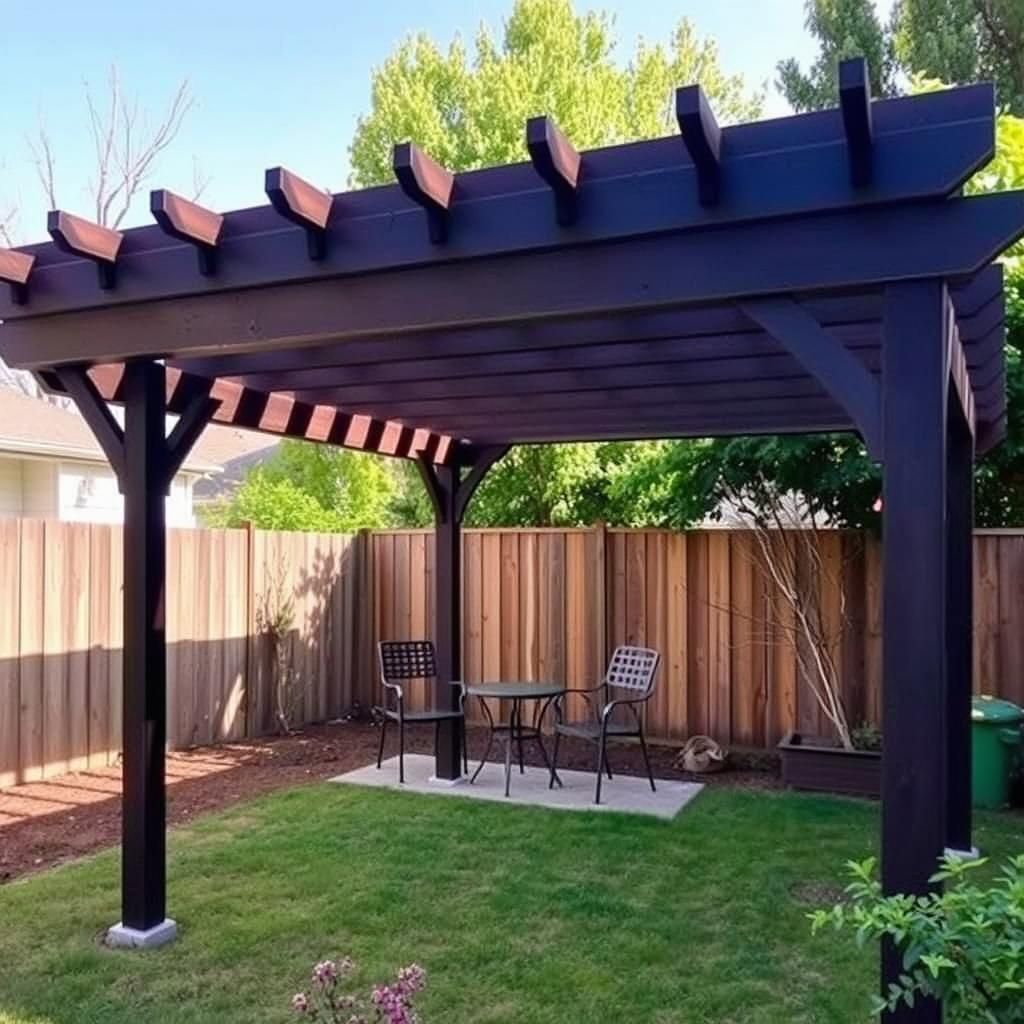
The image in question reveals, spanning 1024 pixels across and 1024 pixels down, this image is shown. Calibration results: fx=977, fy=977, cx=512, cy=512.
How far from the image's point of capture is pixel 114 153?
15.3 metres

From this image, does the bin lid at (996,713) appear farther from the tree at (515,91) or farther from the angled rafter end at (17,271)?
the tree at (515,91)

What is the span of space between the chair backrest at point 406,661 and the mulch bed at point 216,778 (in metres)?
0.64

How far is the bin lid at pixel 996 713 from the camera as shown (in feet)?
17.7

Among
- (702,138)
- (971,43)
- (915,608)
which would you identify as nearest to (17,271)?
(702,138)

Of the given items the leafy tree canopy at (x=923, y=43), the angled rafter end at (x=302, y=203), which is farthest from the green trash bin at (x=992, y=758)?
the leafy tree canopy at (x=923, y=43)

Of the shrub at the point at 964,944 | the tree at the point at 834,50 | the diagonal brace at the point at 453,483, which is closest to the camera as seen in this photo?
the shrub at the point at 964,944

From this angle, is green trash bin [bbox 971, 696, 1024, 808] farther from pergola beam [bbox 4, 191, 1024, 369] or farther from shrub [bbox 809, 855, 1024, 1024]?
shrub [bbox 809, 855, 1024, 1024]

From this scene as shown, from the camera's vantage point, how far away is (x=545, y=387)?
4457 mm

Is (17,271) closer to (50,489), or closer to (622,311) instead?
(622,311)

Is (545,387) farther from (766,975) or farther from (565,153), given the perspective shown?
(766,975)

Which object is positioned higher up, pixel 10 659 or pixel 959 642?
pixel 959 642

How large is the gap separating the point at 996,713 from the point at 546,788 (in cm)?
256

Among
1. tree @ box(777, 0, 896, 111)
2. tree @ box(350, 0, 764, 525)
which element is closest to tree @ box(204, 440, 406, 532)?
tree @ box(350, 0, 764, 525)

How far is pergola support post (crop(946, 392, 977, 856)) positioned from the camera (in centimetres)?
439
